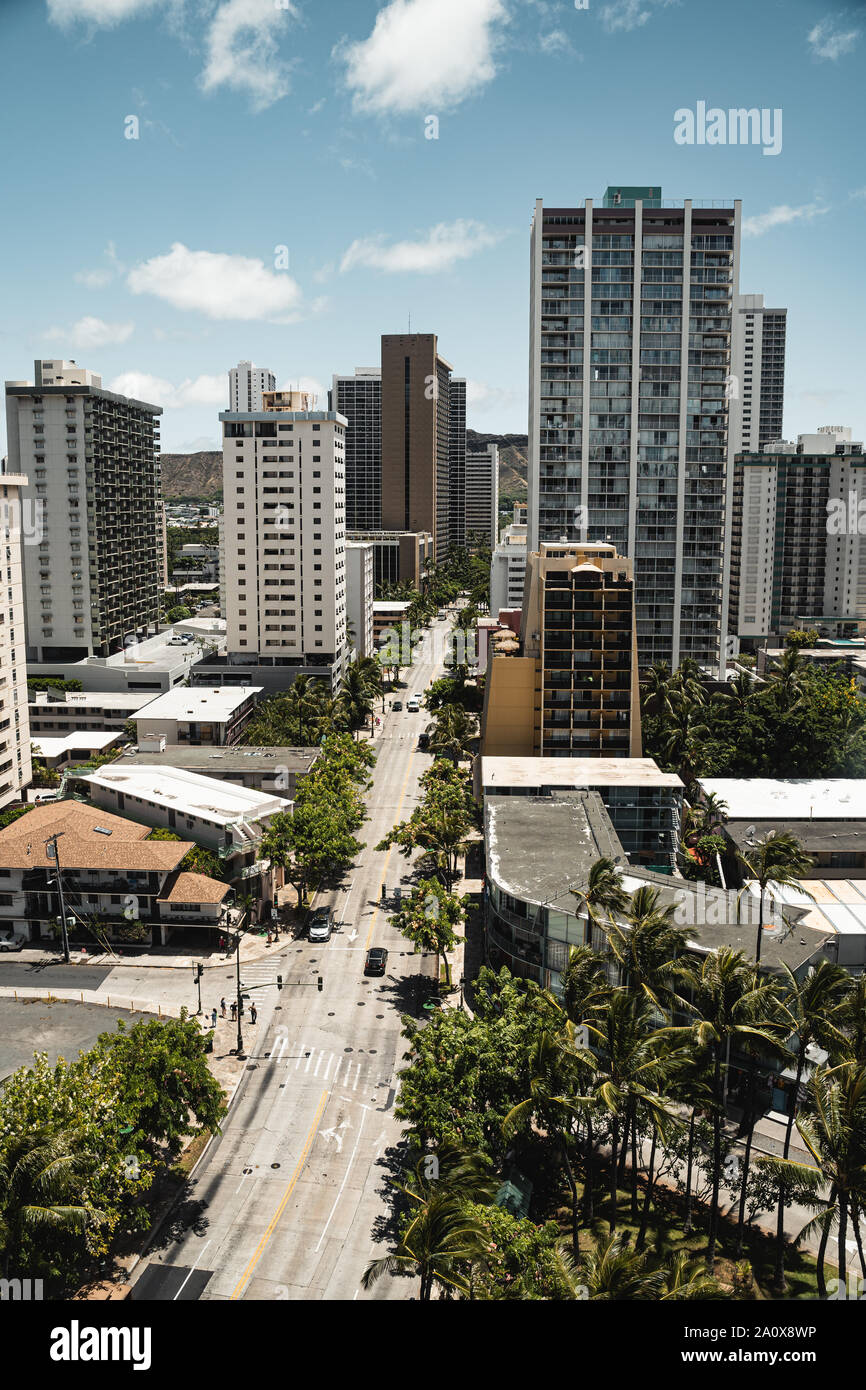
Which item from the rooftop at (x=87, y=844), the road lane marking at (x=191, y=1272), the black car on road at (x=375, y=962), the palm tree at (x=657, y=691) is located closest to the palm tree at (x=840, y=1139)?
the road lane marking at (x=191, y=1272)

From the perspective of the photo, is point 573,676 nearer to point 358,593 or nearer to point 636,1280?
point 636,1280

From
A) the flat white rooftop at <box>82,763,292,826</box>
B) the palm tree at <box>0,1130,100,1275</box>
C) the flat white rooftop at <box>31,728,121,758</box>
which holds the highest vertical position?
the flat white rooftop at <box>82,763,292,826</box>

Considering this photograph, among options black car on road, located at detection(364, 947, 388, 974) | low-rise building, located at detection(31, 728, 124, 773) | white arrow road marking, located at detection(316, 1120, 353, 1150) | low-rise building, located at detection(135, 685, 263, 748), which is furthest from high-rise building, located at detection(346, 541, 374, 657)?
white arrow road marking, located at detection(316, 1120, 353, 1150)

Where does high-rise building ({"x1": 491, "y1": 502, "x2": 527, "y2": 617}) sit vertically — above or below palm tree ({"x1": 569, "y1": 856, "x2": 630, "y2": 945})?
above

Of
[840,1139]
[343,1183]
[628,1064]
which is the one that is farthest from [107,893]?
Result: [840,1139]

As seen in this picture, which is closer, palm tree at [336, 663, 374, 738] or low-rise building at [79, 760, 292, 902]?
low-rise building at [79, 760, 292, 902]

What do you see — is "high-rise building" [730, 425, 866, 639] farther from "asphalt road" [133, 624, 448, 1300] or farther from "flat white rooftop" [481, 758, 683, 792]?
"asphalt road" [133, 624, 448, 1300]
